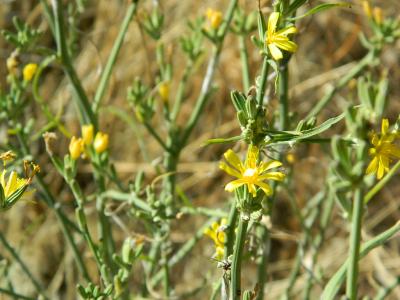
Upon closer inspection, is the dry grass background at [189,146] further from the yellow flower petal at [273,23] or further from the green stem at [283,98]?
the yellow flower petal at [273,23]

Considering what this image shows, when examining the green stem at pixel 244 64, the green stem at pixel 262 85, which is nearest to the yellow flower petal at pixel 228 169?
the green stem at pixel 262 85

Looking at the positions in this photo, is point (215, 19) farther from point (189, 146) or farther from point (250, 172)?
point (189, 146)

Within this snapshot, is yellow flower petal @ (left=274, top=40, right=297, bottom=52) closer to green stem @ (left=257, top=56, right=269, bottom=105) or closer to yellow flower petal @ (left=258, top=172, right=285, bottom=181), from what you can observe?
green stem @ (left=257, top=56, right=269, bottom=105)

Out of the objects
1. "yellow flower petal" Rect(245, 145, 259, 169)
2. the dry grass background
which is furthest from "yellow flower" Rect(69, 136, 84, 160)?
the dry grass background

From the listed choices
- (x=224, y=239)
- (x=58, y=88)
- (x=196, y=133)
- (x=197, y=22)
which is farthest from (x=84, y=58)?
(x=224, y=239)

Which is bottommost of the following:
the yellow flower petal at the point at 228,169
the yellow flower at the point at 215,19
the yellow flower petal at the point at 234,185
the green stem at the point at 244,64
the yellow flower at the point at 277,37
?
the yellow flower petal at the point at 234,185

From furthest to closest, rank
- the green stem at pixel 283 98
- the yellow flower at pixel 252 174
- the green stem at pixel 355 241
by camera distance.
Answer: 1. the green stem at pixel 283 98
2. the yellow flower at pixel 252 174
3. the green stem at pixel 355 241
